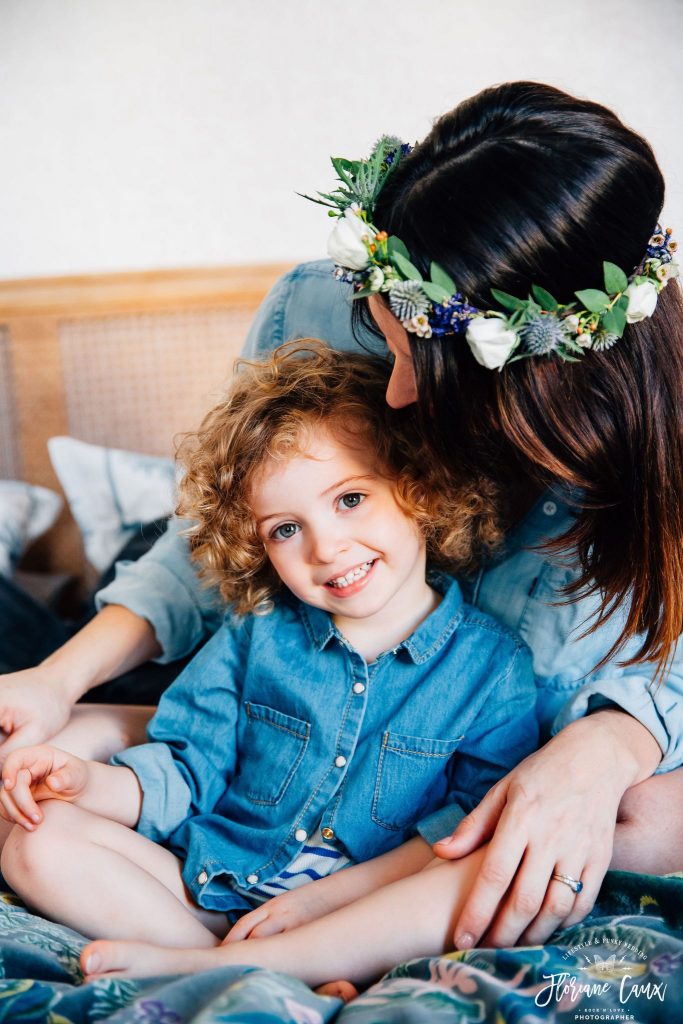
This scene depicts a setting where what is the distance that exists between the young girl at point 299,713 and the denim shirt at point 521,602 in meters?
0.05

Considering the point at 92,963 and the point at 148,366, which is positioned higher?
the point at 148,366

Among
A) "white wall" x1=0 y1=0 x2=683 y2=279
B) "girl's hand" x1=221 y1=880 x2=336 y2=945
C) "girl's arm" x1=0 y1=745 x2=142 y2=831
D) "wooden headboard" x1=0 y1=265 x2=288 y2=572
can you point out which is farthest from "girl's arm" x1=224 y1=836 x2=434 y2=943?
"white wall" x1=0 y1=0 x2=683 y2=279

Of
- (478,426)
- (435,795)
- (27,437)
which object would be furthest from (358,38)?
(435,795)

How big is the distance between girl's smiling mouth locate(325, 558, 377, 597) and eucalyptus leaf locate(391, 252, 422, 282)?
1.19 ft

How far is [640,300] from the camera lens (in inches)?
36.6

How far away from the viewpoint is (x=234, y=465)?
3.95ft

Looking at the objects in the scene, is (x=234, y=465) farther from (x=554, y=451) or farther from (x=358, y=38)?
(x=358, y=38)

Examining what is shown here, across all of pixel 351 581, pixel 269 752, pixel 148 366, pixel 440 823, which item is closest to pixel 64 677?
pixel 269 752

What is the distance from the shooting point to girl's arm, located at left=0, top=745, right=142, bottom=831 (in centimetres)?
103

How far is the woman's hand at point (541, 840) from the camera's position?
95 cm

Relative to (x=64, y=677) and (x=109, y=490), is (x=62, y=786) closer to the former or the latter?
(x=64, y=677)

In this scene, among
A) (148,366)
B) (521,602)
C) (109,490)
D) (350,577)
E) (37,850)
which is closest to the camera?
(37,850)

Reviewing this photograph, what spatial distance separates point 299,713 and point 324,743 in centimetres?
5

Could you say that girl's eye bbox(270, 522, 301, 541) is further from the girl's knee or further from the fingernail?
the fingernail
